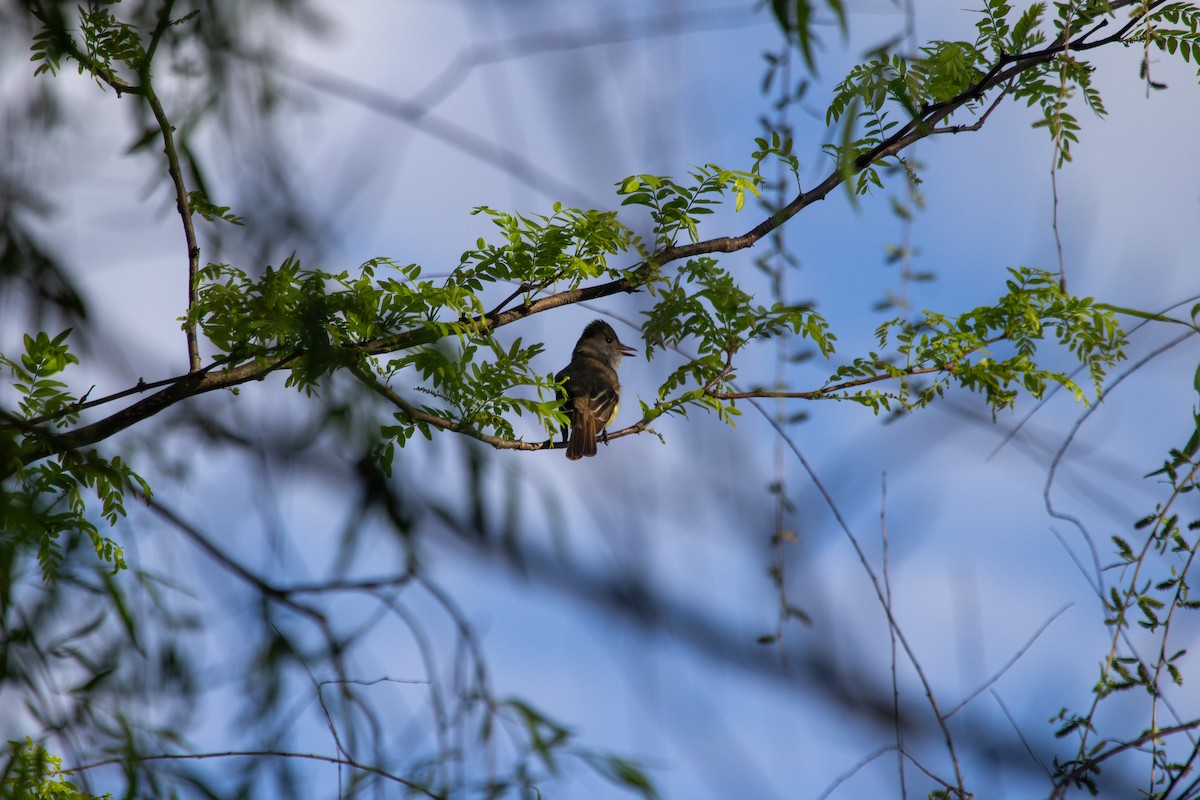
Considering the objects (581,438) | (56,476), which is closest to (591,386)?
(581,438)

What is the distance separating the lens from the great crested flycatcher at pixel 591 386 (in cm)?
697

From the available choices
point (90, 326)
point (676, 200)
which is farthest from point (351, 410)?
point (676, 200)

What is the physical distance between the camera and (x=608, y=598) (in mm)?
1771

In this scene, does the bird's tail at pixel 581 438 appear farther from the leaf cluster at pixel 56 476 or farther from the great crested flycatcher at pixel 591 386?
the leaf cluster at pixel 56 476

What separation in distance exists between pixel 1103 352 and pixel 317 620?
3525 millimetres

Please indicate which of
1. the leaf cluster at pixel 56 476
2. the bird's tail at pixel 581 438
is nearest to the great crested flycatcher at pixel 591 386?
the bird's tail at pixel 581 438

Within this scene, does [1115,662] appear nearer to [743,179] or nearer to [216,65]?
[743,179]

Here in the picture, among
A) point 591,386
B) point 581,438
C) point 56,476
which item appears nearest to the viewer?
point 56,476

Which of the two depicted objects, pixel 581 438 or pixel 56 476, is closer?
pixel 56 476

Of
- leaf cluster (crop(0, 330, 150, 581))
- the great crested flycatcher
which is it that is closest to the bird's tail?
the great crested flycatcher

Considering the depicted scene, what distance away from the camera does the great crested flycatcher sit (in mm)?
6973

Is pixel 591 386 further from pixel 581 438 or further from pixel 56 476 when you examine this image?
pixel 56 476

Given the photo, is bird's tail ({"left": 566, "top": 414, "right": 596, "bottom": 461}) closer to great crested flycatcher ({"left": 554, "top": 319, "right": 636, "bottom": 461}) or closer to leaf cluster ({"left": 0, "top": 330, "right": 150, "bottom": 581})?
great crested flycatcher ({"left": 554, "top": 319, "right": 636, "bottom": 461})

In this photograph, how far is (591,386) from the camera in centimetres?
782
